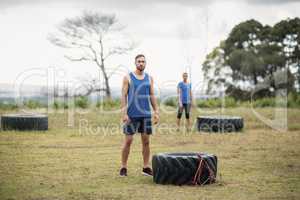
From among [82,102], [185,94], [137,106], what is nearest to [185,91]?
[185,94]

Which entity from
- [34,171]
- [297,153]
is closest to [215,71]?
[297,153]

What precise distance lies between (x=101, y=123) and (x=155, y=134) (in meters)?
4.02

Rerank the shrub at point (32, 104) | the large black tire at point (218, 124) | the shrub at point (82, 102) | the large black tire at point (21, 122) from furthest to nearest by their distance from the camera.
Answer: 1. the shrub at point (82, 102)
2. the shrub at point (32, 104)
3. the large black tire at point (218, 124)
4. the large black tire at point (21, 122)

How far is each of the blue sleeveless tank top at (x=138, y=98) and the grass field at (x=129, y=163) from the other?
969 millimetres

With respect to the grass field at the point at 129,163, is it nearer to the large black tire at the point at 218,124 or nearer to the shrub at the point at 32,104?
the large black tire at the point at 218,124

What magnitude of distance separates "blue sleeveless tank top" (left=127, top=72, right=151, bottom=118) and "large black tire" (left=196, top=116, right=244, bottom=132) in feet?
29.9

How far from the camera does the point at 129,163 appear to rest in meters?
11.8

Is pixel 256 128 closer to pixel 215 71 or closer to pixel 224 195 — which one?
pixel 224 195

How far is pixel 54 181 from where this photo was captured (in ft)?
31.4

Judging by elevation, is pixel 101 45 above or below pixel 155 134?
above

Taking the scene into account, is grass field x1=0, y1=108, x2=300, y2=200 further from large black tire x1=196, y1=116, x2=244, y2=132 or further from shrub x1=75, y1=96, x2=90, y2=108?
shrub x1=75, y1=96, x2=90, y2=108

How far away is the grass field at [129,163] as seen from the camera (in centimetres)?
862

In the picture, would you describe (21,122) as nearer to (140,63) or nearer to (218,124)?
(218,124)

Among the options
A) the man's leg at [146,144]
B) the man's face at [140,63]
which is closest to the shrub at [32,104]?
the man's leg at [146,144]
